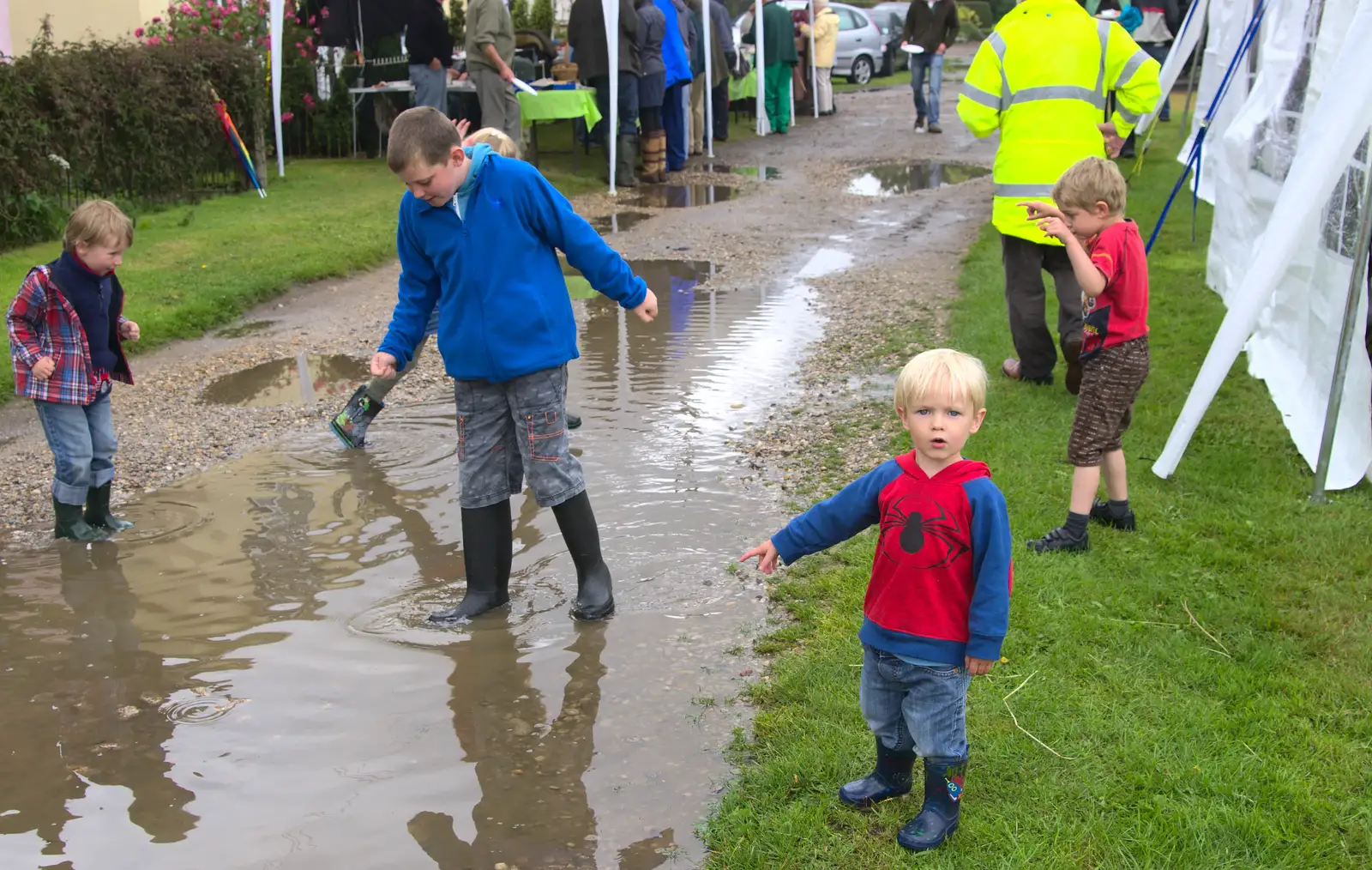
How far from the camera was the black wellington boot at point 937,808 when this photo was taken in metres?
3.05

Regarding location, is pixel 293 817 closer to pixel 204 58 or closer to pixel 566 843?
pixel 566 843

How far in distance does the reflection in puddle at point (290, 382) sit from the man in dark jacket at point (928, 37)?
1434 centimetres

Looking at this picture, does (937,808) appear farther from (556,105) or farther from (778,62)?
(778,62)

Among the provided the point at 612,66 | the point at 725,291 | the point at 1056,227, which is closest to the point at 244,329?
the point at 725,291

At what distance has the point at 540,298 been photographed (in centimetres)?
423

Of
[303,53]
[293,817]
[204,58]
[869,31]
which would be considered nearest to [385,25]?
[303,53]

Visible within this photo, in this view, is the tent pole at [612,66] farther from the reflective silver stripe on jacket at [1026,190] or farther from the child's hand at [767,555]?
the child's hand at [767,555]

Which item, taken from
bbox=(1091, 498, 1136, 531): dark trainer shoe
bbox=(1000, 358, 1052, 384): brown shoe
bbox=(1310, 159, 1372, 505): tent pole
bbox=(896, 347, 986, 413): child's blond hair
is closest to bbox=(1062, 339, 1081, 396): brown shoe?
bbox=(1000, 358, 1052, 384): brown shoe

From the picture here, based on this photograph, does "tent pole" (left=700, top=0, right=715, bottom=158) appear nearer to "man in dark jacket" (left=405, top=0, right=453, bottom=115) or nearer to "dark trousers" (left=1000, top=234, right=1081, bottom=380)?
"man in dark jacket" (left=405, top=0, right=453, bottom=115)

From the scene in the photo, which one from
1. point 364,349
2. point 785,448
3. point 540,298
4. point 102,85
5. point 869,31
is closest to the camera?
point 540,298

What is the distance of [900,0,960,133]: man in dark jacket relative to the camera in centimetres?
1991

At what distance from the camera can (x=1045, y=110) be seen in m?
6.54

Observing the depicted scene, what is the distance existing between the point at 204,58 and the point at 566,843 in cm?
1199

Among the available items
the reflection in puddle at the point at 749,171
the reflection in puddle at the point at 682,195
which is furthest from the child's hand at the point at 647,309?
the reflection in puddle at the point at 749,171
